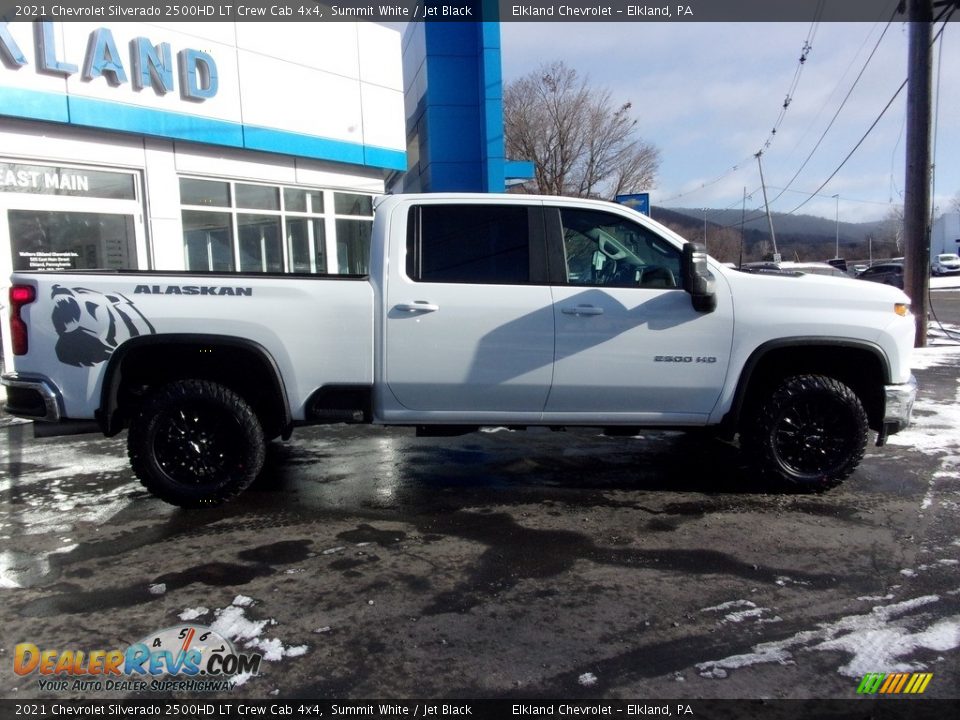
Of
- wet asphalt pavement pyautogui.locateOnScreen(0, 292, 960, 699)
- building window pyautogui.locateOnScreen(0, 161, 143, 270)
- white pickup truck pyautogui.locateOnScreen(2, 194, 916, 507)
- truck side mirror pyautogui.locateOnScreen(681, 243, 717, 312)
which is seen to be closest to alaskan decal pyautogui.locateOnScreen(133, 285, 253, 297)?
white pickup truck pyautogui.locateOnScreen(2, 194, 916, 507)

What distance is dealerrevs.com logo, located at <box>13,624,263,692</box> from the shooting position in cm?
288

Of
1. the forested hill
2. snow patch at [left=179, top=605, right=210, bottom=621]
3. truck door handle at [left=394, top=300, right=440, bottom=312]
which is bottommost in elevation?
snow patch at [left=179, top=605, right=210, bottom=621]

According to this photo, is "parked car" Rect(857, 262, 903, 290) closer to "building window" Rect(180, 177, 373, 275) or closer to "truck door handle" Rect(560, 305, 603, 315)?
"building window" Rect(180, 177, 373, 275)

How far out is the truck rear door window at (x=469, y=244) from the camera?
485cm

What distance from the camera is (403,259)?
4.85 metres

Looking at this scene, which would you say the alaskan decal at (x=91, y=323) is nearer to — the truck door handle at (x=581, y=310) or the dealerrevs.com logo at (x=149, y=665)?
the dealerrevs.com logo at (x=149, y=665)

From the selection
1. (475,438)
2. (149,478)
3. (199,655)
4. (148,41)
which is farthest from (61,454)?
(148,41)

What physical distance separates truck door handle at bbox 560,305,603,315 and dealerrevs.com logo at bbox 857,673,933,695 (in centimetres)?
258

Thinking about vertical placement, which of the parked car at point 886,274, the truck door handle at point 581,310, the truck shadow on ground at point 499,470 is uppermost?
the parked car at point 886,274

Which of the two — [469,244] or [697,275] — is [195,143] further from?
[697,275]

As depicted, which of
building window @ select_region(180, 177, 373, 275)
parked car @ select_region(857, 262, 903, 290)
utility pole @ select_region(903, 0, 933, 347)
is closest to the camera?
utility pole @ select_region(903, 0, 933, 347)

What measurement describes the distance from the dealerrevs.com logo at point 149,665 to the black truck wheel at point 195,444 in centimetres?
166

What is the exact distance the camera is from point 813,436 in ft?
16.4

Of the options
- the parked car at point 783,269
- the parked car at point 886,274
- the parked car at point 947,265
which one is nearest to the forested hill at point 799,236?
the parked car at point 947,265
